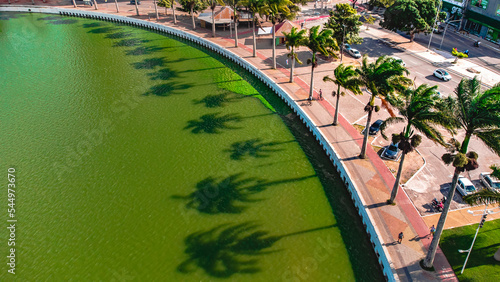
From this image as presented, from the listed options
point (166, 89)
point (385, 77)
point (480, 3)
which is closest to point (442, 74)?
point (480, 3)

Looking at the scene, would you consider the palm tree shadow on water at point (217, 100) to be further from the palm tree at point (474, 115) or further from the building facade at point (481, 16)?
the building facade at point (481, 16)

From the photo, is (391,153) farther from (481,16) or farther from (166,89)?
(481,16)

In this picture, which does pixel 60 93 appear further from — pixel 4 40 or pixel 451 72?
pixel 451 72

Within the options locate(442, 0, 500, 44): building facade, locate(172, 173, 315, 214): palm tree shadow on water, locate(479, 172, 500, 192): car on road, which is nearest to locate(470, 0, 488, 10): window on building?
locate(442, 0, 500, 44): building facade

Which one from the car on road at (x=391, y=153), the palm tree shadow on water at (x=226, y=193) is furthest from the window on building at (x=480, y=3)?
the palm tree shadow on water at (x=226, y=193)

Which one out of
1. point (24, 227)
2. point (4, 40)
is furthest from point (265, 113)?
point (4, 40)

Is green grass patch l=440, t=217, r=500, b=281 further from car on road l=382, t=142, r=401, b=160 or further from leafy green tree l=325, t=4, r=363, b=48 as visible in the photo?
leafy green tree l=325, t=4, r=363, b=48
